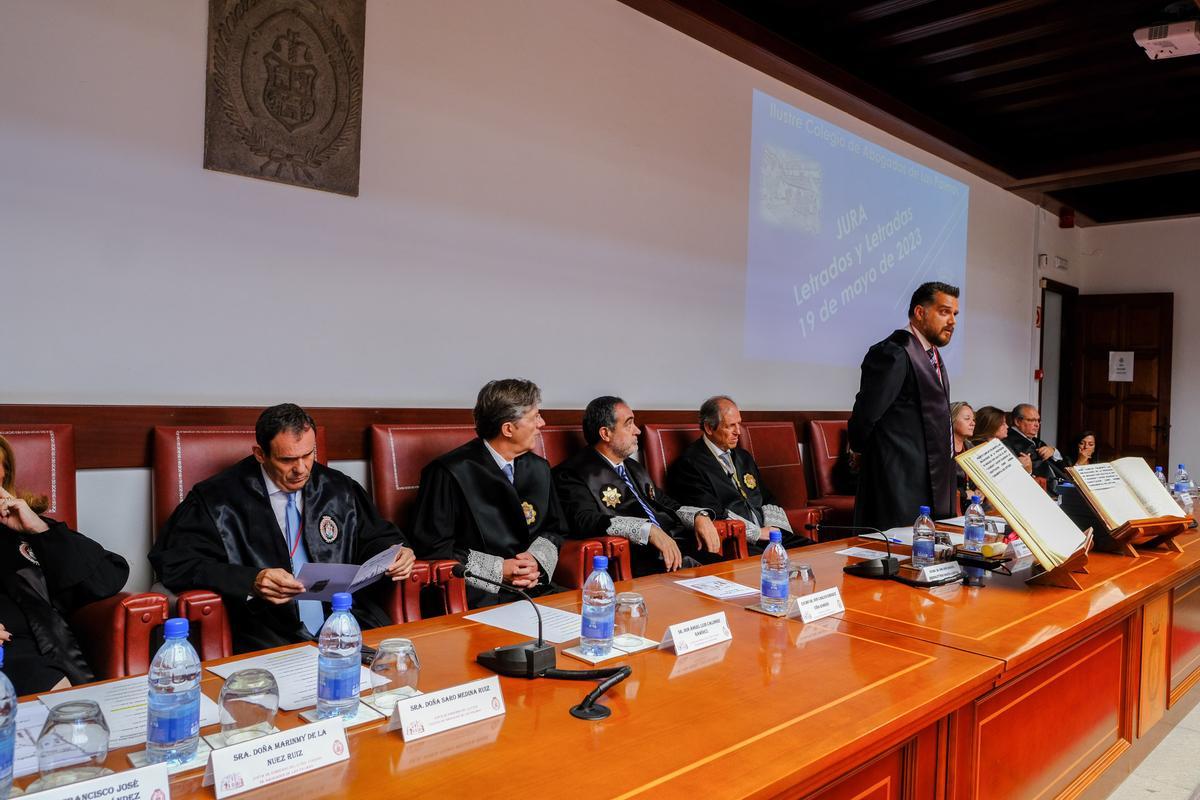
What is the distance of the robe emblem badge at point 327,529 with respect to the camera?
7.62ft

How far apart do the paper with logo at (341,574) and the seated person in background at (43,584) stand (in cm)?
46

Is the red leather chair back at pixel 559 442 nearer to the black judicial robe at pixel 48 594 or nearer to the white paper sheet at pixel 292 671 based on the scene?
the black judicial robe at pixel 48 594

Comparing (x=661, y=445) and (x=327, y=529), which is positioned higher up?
(x=661, y=445)

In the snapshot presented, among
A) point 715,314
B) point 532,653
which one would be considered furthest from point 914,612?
point 715,314

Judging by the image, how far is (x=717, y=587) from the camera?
6.32ft

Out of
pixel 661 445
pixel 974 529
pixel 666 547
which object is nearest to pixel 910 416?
pixel 974 529

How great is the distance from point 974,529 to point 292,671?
1753 millimetres

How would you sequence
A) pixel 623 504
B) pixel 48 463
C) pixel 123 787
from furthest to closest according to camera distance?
1. pixel 623 504
2. pixel 48 463
3. pixel 123 787

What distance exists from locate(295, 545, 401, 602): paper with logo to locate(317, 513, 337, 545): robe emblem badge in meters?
0.36

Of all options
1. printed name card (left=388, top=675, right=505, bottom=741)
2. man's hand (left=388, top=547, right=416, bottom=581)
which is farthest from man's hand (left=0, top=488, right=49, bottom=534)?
printed name card (left=388, top=675, right=505, bottom=741)

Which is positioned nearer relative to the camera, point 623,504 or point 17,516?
point 17,516

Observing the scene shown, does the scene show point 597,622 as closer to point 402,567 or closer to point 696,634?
point 696,634

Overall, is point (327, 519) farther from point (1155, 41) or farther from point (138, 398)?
point (1155, 41)

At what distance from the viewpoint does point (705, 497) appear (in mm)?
3451
